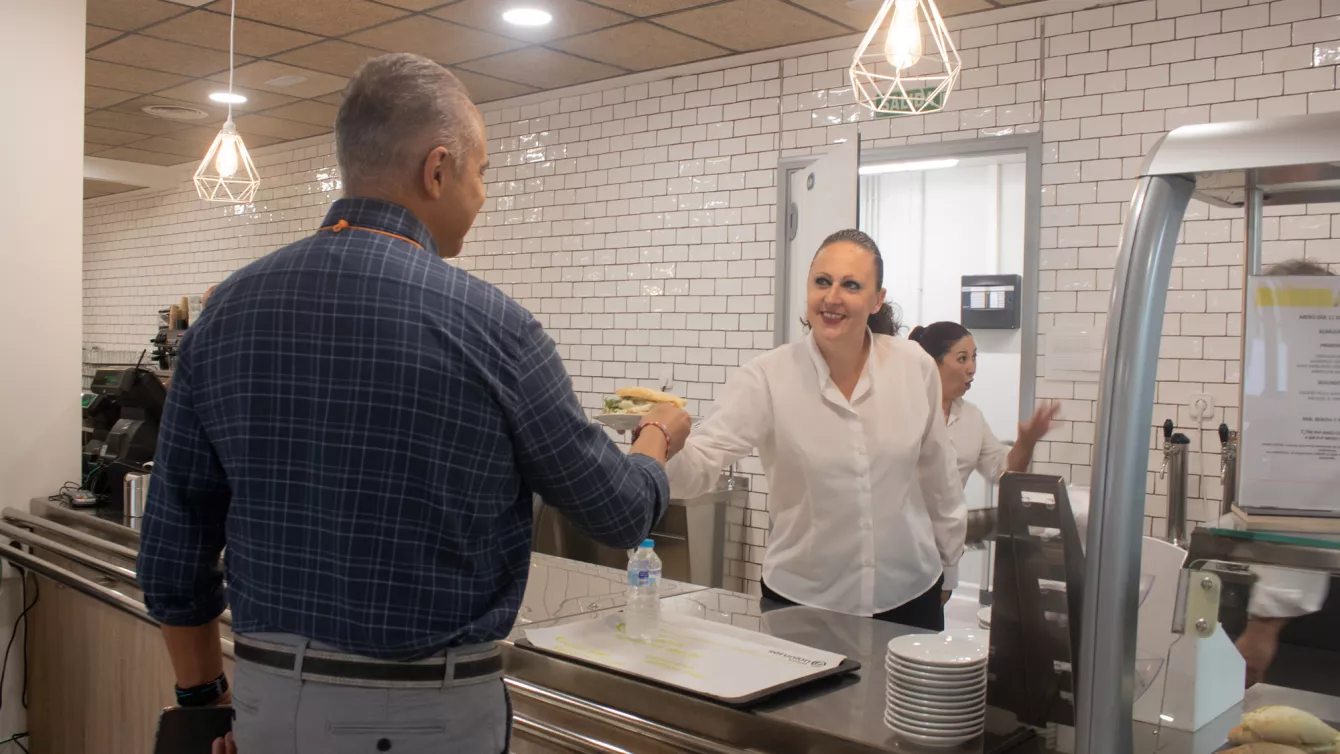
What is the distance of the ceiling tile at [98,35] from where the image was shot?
17.0ft

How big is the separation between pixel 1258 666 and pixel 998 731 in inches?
13.1

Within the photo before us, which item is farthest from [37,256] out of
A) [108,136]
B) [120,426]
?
[108,136]

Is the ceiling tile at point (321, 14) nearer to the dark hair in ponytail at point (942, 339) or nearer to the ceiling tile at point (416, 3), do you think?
the ceiling tile at point (416, 3)

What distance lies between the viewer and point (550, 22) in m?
4.84

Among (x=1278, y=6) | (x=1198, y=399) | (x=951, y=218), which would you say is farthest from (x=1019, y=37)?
(x=951, y=218)

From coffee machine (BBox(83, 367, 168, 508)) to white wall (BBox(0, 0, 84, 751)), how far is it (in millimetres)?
159

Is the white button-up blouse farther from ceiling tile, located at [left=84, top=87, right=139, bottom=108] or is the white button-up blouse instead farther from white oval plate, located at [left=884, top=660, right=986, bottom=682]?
ceiling tile, located at [left=84, top=87, right=139, bottom=108]

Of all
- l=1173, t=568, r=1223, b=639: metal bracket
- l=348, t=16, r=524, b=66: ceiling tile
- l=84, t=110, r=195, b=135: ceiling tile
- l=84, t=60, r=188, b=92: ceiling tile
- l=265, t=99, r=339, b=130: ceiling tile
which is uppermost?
l=84, t=110, r=195, b=135: ceiling tile

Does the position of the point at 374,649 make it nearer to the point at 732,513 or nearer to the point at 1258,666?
the point at 1258,666

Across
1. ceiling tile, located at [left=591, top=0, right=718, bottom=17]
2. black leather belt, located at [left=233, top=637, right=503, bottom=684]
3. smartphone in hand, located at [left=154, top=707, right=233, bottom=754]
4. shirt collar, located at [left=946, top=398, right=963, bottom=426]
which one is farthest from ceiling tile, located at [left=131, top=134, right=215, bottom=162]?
black leather belt, located at [left=233, top=637, right=503, bottom=684]

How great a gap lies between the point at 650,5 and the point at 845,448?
103 inches

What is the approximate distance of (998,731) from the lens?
56.2 inches

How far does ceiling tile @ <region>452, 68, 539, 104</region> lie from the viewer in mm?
5926

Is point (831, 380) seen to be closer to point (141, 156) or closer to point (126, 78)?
point (126, 78)
